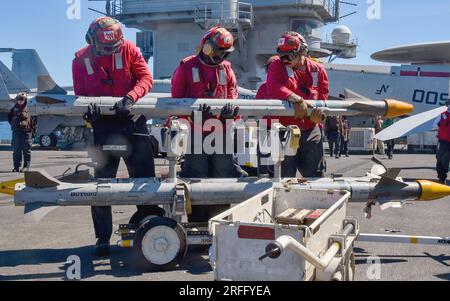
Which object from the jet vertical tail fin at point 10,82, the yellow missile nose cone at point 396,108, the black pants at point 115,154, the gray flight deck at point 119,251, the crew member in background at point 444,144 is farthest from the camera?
the jet vertical tail fin at point 10,82

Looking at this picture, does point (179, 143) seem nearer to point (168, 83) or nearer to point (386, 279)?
point (386, 279)

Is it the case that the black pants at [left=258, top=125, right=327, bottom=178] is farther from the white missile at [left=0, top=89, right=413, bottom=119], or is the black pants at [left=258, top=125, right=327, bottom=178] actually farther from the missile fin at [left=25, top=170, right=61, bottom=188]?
the missile fin at [left=25, top=170, right=61, bottom=188]

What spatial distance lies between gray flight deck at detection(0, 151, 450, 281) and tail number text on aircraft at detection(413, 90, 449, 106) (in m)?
18.2

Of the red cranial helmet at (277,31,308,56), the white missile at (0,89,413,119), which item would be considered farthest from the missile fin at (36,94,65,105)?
the red cranial helmet at (277,31,308,56)

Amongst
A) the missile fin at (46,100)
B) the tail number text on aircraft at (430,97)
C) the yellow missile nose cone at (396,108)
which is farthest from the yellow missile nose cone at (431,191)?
the tail number text on aircraft at (430,97)

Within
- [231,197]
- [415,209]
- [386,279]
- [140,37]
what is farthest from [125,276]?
[140,37]

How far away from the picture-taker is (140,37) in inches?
1544

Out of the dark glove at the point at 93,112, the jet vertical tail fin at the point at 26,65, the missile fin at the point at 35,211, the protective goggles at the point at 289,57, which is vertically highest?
the jet vertical tail fin at the point at 26,65

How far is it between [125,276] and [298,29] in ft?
104

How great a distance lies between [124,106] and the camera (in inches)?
202

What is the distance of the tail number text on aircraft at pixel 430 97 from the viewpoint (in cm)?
2478

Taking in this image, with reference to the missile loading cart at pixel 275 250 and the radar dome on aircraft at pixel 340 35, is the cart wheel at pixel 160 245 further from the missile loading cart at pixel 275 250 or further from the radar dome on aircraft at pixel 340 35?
the radar dome on aircraft at pixel 340 35

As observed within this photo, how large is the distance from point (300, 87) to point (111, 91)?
2.28m

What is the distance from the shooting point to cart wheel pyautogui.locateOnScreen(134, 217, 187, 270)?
4.79 meters
